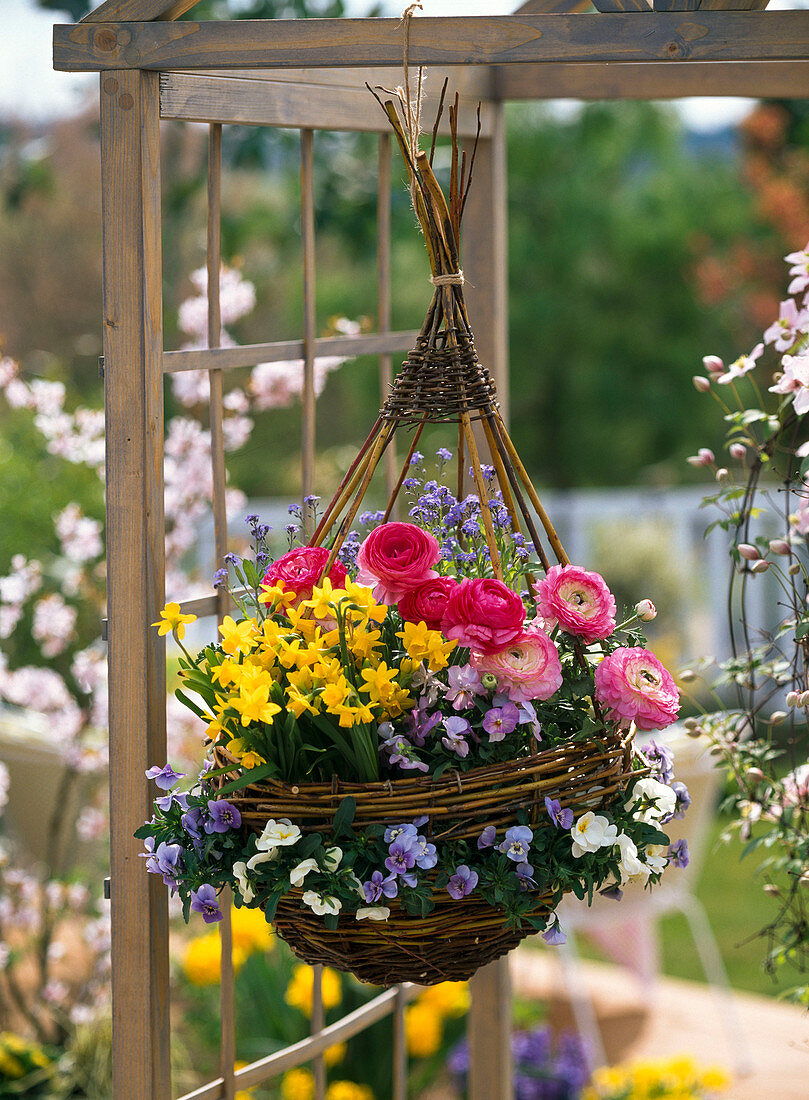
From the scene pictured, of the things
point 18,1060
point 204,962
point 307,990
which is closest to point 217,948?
point 204,962

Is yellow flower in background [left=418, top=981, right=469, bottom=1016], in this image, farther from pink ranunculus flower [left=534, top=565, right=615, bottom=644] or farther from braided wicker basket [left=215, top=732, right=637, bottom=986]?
pink ranunculus flower [left=534, top=565, right=615, bottom=644]

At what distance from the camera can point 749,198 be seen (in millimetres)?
7410

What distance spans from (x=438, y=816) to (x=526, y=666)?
16cm

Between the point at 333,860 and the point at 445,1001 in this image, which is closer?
the point at 333,860

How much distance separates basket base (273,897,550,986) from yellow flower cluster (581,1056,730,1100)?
4.95 ft

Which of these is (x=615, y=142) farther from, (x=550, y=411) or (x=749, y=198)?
(x=550, y=411)

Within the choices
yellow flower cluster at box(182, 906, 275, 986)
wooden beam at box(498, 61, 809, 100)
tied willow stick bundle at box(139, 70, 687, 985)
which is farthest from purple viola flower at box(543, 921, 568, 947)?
yellow flower cluster at box(182, 906, 275, 986)

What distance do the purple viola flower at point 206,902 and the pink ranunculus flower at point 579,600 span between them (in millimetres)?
423

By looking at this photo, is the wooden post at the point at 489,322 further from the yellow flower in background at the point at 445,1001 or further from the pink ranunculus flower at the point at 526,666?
the pink ranunculus flower at the point at 526,666

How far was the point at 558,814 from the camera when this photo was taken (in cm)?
108

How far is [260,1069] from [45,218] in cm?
545

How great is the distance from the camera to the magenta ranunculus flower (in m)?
1.11

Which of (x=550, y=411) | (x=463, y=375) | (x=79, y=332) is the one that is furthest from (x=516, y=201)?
(x=463, y=375)

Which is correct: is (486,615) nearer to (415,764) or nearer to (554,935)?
(415,764)
